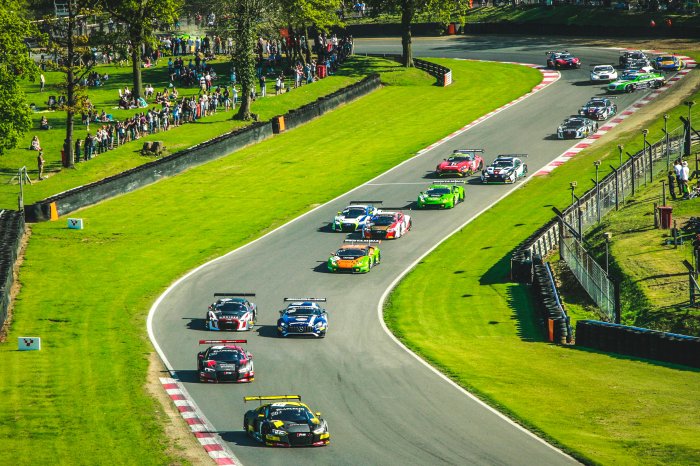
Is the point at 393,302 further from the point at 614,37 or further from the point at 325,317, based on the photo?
the point at 614,37

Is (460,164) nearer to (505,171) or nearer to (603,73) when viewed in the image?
(505,171)

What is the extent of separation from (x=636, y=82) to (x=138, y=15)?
36.5 m

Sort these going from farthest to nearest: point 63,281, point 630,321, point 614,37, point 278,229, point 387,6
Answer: point 614,37 < point 387,6 < point 278,229 < point 63,281 < point 630,321

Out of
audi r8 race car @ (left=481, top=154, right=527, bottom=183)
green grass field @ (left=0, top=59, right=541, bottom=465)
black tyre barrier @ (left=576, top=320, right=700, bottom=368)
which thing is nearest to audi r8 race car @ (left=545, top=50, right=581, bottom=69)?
green grass field @ (left=0, top=59, right=541, bottom=465)

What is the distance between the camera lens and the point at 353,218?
190 ft

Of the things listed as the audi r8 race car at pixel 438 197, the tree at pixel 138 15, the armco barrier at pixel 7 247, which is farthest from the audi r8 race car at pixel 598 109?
the armco barrier at pixel 7 247

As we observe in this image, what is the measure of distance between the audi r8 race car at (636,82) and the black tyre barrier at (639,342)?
160 feet

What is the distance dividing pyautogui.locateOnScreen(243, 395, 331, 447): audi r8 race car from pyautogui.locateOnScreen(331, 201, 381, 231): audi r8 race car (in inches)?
1038

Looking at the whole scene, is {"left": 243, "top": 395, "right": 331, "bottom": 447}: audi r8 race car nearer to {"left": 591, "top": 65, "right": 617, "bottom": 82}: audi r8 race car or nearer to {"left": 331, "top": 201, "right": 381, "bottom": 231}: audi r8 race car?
{"left": 331, "top": 201, "right": 381, "bottom": 231}: audi r8 race car

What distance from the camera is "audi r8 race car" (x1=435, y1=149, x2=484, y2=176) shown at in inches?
2638

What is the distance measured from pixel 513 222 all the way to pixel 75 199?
2331cm

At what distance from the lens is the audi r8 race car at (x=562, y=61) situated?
319 ft

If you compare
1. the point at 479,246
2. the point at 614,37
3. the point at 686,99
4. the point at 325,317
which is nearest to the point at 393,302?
the point at 325,317

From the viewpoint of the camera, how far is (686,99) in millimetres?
80938
